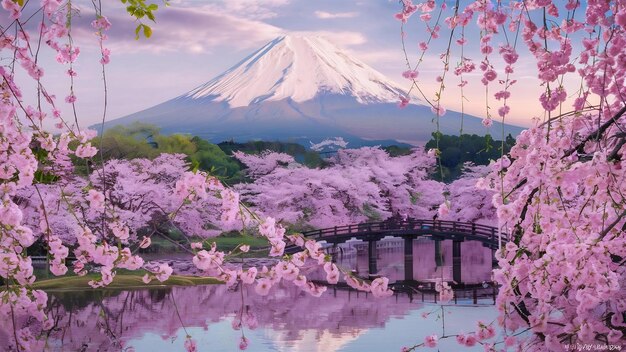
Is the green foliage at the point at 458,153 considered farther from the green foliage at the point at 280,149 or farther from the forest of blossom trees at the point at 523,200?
the forest of blossom trees at the point at 523,200

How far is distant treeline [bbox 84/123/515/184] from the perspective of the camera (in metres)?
26.1

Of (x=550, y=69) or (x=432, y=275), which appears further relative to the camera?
(x=432, y=275)

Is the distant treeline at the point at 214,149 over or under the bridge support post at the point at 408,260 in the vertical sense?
over

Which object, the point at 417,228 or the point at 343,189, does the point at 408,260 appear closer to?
the point at 417,228

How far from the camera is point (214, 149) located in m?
28.3

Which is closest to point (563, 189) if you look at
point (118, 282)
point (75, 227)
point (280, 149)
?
point (75, 227)

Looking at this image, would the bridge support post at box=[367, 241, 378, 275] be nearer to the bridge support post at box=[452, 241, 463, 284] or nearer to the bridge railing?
the bridge railing

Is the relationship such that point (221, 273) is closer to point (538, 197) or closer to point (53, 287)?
point (538, 197)

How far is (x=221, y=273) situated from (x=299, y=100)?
1889 inches

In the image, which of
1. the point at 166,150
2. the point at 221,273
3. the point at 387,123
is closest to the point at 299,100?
the point at 387,123

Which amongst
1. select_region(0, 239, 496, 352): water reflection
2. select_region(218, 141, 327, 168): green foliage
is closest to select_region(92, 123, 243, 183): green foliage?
select_region(218, 141, 327, 168): green foliage

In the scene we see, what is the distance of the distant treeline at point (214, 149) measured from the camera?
26141 millimetres

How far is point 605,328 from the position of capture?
4.25 m

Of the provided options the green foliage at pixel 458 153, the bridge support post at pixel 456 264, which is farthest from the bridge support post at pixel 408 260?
the green foliage at pixel 458 153
